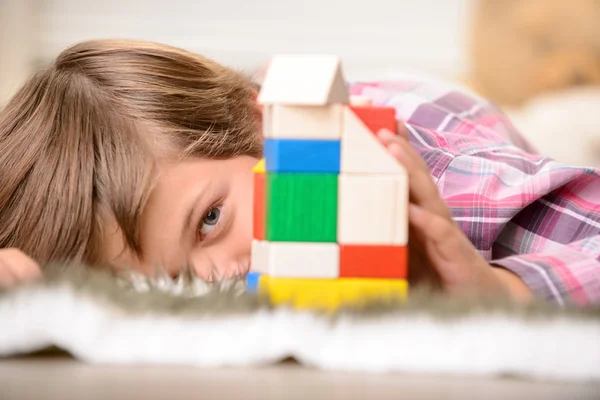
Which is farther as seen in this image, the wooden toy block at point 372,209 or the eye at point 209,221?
the eye at point 209,221

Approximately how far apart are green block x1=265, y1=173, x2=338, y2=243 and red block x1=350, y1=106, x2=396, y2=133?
0.07 meters

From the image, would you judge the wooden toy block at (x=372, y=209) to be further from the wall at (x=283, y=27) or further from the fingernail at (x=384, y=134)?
the wall at (x=283, y=27)

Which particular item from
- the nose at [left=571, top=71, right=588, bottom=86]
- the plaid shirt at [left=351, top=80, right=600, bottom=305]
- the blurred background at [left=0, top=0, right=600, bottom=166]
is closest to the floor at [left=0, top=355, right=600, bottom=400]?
the plaid shirt at [left=351, top=80, right=600, bottom=305]

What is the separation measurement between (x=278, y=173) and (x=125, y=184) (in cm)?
33

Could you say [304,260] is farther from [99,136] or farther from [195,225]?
[99,136]

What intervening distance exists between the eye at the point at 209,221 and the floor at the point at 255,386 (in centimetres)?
38

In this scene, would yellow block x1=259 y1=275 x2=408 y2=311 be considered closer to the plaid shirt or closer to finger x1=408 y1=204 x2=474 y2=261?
finger x1=408 y1=204 x2=474 y2=261

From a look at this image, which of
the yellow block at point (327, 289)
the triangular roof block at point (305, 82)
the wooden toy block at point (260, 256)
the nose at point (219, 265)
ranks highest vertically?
the triangular roof block at point (305, 82)

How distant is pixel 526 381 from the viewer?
47cm

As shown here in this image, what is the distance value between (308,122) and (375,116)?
0.08 meters

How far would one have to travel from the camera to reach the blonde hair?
0.84 metres

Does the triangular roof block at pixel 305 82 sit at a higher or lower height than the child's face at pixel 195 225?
higher

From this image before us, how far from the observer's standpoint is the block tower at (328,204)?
0.58 m

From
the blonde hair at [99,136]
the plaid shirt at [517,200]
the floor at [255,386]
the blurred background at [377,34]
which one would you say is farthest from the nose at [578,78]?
the floor at [255,386]
